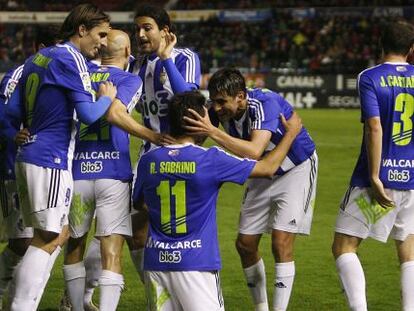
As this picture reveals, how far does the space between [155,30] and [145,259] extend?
2334 mm

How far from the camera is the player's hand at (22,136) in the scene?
6.52 m

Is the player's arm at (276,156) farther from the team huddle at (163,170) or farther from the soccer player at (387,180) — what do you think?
the soccer player at (387,180)

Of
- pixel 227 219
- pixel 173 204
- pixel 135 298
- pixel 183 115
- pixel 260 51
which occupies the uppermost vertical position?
pixel 183 115

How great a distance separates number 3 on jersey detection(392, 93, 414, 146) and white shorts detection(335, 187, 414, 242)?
38cm

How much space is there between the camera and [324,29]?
134 ft

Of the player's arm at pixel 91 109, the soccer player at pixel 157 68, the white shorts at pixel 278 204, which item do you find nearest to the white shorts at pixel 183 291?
the player's arm at pixel 91 109

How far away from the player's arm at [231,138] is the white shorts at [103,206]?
0.96 m

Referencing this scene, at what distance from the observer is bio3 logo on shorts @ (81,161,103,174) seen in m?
7.00

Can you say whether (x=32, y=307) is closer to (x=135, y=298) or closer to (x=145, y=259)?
(x=145, y=259)

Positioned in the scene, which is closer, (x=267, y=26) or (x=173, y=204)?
(x=173, y=204)

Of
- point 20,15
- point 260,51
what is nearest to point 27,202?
point 260,51

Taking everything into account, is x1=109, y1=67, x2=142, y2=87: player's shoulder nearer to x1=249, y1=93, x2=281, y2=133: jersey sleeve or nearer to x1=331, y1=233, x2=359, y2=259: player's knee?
x1=249, y1=93, x2=281, y2=133: jersey sleeve

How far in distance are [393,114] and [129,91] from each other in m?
1.93

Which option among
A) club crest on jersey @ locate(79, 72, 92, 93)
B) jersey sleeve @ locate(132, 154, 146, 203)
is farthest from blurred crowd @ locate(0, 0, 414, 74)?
jersey sleeve @ locate(132, 154, 146, 203)
